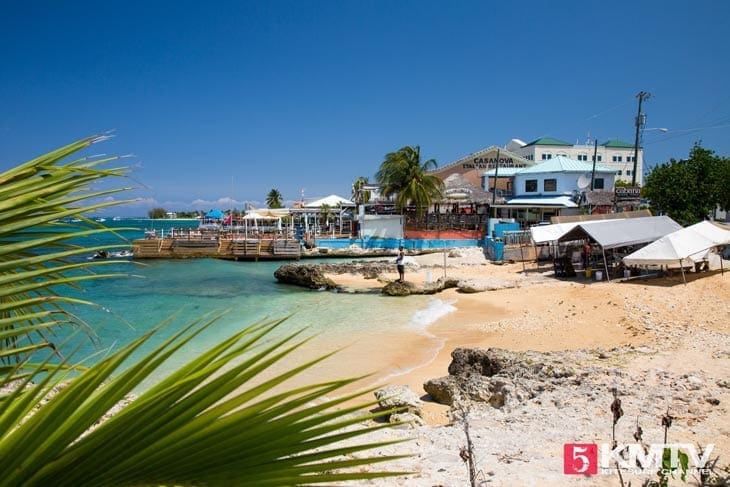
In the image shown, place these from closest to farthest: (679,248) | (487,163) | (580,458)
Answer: (580,458), (679,248), (487,163)

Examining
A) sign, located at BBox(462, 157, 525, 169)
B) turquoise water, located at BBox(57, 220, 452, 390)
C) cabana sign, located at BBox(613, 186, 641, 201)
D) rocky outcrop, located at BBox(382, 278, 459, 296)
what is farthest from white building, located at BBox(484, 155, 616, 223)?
turquoise water, located at BBox(57, 220, 452, 390)

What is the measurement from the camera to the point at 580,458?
4785mm

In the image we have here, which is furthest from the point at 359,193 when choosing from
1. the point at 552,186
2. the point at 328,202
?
the point at 552,186

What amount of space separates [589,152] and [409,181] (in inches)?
1530

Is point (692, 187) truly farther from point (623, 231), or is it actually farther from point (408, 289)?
point (408, 289)

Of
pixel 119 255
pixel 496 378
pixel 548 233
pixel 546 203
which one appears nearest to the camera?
pixel 496 378

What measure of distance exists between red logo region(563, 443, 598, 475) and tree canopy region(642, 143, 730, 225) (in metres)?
24.8

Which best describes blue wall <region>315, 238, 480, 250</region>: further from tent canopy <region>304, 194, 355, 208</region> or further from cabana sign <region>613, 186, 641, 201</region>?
cabana sign <region>613, 186, 641, 201</region>

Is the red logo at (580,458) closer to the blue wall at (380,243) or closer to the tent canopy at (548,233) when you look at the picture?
the tent canopy at (548,233)

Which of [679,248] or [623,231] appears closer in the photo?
[679,248]

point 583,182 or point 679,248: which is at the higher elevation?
point 583,182

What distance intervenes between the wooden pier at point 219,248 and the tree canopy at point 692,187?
2520 centimetres

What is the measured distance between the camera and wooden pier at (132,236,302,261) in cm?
3838

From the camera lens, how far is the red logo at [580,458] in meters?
4.50
